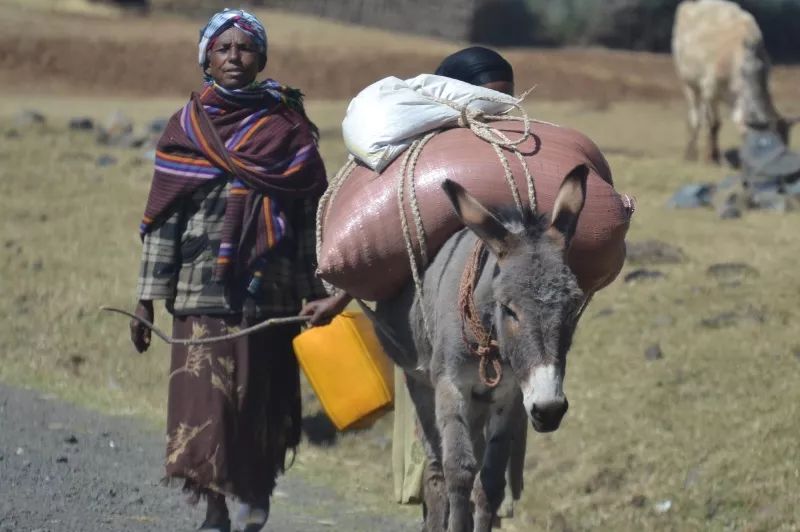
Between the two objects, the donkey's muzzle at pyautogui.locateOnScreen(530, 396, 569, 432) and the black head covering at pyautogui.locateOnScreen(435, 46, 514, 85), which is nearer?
the donkey's muzzle at pyautogui.locateOnScreen(530, 396, 569, 432)

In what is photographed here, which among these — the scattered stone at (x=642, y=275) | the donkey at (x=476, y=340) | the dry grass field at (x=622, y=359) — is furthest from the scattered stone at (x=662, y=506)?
the scattered stone at (x=642, y=275)

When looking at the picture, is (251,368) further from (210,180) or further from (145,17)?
(145,17)

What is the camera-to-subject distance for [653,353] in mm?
8680

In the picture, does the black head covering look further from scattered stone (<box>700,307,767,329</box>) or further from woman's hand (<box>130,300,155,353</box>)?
scattered stone (<box>700,307,767,329</box>)

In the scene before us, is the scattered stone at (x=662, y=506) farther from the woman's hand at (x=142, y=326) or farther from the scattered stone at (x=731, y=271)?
the scattered stone at (x=731, y=271)

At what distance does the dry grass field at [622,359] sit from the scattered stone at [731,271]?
2 centimetres

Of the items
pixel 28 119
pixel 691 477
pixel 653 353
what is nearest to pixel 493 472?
pixel 691 477

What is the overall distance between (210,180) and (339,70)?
843 inches

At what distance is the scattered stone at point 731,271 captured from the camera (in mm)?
10055

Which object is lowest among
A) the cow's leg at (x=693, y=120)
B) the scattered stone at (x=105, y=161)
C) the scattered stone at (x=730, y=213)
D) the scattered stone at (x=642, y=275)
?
the cow's leg at (x=693, y=120)

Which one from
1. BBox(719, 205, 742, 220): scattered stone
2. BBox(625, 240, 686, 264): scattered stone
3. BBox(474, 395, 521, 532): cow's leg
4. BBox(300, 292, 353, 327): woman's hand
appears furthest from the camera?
BBox(719, 205, 742, 220): scattered stone

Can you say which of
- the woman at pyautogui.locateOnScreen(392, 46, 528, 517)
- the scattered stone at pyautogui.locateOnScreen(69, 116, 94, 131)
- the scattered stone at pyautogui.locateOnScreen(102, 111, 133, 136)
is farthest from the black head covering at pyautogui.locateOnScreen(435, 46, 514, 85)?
the scattered stone at pyautogui.locateOnScreen(69, 116, 94, 131)

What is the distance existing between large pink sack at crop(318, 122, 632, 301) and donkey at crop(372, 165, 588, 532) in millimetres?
137

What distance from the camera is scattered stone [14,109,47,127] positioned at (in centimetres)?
1839
